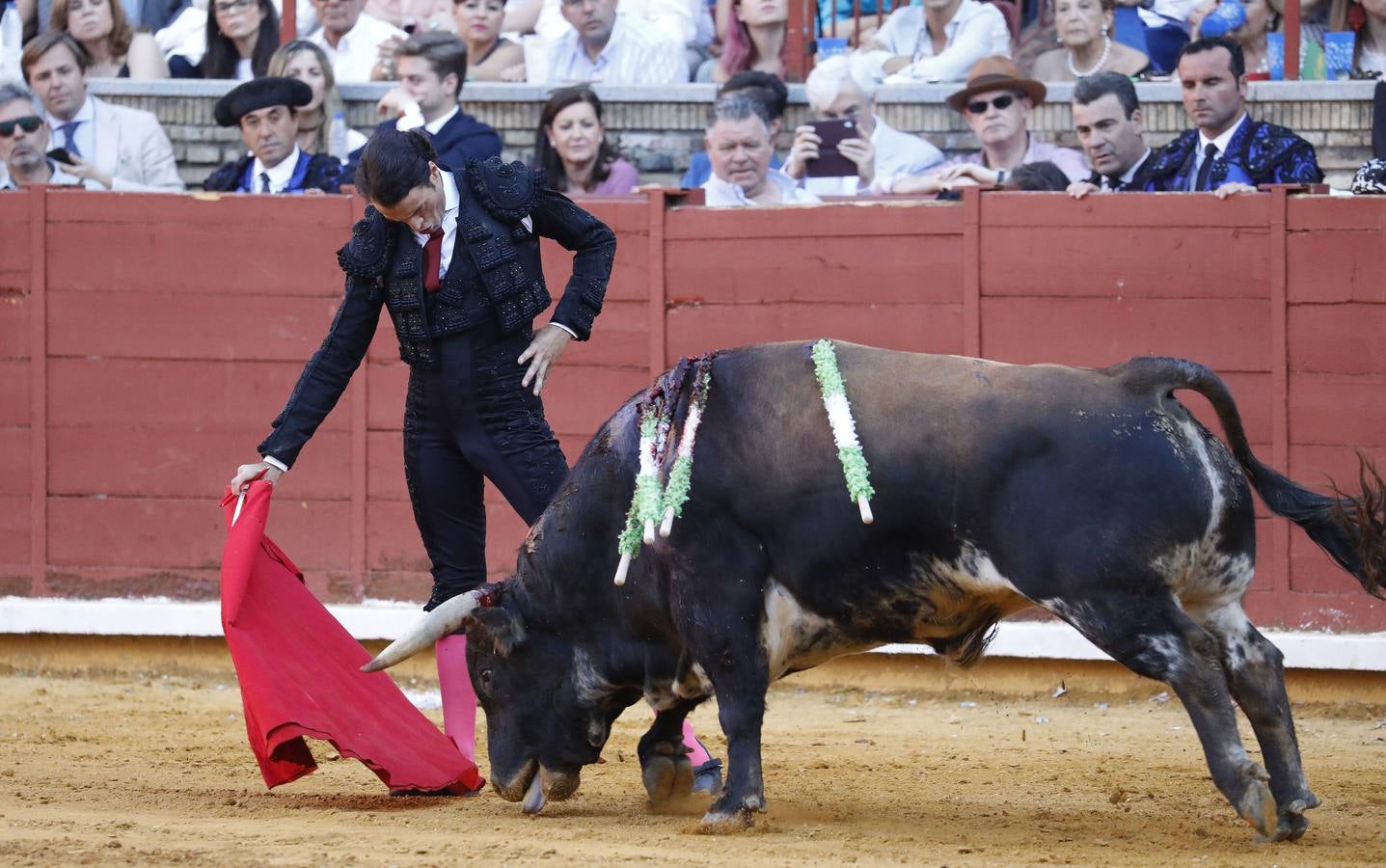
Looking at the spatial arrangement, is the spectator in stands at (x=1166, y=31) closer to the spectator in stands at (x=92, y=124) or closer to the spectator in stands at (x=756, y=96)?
the spectator in stands at (x=756, y=96)

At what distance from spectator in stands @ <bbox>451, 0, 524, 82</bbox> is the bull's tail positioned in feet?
16.8

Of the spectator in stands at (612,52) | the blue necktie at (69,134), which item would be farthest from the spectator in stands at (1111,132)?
the blue necktie at (69,134)

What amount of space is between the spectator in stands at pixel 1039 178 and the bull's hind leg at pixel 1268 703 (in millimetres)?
2838

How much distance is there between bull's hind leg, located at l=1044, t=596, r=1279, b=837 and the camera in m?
4.24

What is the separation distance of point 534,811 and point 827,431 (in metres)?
1.21

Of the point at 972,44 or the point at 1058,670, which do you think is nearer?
the point at 1058,670

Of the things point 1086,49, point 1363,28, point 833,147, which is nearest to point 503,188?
point 833,147

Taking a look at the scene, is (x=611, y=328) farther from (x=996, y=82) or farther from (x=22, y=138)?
(x=22, y=138)

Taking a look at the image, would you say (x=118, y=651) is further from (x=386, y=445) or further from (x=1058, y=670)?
(x=1058, y=670)

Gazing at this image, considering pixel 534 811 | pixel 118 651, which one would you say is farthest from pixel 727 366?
pixel 118 651

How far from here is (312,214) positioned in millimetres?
7598

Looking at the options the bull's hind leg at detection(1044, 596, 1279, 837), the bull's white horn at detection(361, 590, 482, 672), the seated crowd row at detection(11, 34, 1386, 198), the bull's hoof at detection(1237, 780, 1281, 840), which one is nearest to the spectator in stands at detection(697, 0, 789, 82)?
the seated crowd row at detection(11, 34, 1386, 198)

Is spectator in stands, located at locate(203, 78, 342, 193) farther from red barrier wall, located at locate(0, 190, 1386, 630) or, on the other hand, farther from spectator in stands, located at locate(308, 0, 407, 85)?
spectator in stands, located at locate(308, 0, 407, 85)

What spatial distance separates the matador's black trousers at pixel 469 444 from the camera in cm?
506
